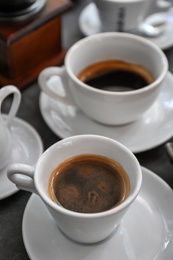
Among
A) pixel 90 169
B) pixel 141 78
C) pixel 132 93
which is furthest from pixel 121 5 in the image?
pixel 90 169

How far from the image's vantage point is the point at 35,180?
678 mm

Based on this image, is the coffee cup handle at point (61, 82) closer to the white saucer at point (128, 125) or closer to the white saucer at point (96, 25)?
the white saucer at point (128, 125)

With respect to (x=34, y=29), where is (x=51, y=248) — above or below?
below

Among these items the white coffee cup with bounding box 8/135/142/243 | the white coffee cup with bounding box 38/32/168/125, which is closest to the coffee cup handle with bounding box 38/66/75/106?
the white coffee cup with bounding box 38/32/168/125

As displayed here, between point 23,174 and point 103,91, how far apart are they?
0.77 ft

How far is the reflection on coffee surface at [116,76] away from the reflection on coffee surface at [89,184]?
0.83 ft

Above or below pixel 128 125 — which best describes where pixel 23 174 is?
above

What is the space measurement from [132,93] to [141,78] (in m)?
0.14

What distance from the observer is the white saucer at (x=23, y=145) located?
85 centimetres

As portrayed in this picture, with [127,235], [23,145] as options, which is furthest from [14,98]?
[127,235]

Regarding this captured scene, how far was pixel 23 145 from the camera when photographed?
0.89 meters

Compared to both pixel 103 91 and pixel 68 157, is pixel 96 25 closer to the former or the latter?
pixel 103 91

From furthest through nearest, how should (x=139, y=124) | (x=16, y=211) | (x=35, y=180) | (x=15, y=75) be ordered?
(x=15, y=75)
(x=139, y=124)
(x=16, y=211)
(x=35, y=180)

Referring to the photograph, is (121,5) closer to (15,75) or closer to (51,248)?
(15,75)
